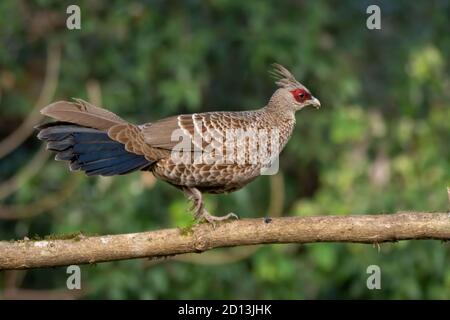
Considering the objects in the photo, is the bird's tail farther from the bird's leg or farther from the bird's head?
the bird's head

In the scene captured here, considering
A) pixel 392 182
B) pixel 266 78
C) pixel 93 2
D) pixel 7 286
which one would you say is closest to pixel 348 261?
pixel 392 182

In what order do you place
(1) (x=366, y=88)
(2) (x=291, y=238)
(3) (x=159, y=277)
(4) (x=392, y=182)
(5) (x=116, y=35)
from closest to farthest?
(2) (x=291, y=238), (3) (x=159, y=277), (4) (x=392, y=182), (5) (x=116, y=35), (1) (x=366, y=88)

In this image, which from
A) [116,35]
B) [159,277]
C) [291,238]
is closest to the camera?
[291,238]

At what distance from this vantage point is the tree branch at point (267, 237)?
4184mm

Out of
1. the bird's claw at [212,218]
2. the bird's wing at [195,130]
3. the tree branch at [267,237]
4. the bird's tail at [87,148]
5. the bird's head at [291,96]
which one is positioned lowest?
the tree branch at [267,237]

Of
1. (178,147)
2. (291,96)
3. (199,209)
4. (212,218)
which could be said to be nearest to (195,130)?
(178,147)

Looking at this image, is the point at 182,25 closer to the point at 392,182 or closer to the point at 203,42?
the point at 203,42

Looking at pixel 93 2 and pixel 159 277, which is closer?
pixel 159 277

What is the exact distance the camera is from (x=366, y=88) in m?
9.79

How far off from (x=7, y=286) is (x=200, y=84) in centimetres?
240

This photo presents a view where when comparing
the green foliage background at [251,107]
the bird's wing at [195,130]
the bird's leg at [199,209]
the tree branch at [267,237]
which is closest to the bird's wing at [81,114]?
the bird's wing at [195,130]

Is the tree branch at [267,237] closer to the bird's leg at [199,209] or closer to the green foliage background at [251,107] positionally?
the bird's leg at [199,209]

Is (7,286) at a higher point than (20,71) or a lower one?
lower

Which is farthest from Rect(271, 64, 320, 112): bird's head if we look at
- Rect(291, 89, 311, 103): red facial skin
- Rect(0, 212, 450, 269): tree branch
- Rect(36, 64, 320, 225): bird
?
Rect(0, 212, 450, 269): tree branch
